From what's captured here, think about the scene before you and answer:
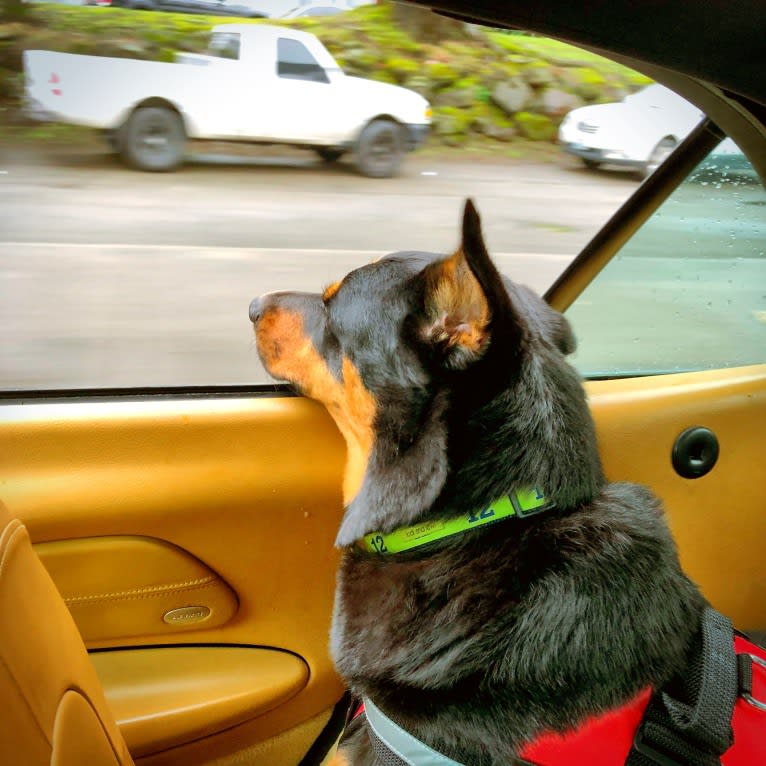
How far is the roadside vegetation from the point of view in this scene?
193cm

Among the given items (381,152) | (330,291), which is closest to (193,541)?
(330,291)

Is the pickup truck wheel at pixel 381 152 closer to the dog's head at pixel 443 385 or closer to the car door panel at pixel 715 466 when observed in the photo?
the dog's head at pixel 443 385

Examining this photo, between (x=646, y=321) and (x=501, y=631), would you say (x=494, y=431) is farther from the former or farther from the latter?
(x=646, y=321)

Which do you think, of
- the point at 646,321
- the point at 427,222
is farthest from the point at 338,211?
the point at 646,321

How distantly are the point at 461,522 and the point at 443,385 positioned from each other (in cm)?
27

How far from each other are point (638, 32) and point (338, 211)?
1.25m

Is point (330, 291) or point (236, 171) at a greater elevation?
point (236, 171)

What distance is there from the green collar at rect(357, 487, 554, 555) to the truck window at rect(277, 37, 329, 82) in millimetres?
1311

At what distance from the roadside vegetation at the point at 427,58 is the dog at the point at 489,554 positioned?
674 millimetres

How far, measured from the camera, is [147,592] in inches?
80.8

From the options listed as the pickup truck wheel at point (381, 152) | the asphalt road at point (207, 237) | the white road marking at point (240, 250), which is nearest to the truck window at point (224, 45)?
the asphalt road at point (207, 237)

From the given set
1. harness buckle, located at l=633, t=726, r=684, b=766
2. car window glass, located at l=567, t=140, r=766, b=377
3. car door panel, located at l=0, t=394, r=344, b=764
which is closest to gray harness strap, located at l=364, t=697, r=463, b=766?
harness buckle, located at l=633, t=726, r=684, b=766

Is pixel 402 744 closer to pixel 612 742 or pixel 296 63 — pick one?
pixel 612 742

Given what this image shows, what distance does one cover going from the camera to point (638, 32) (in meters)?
A: 1.25
